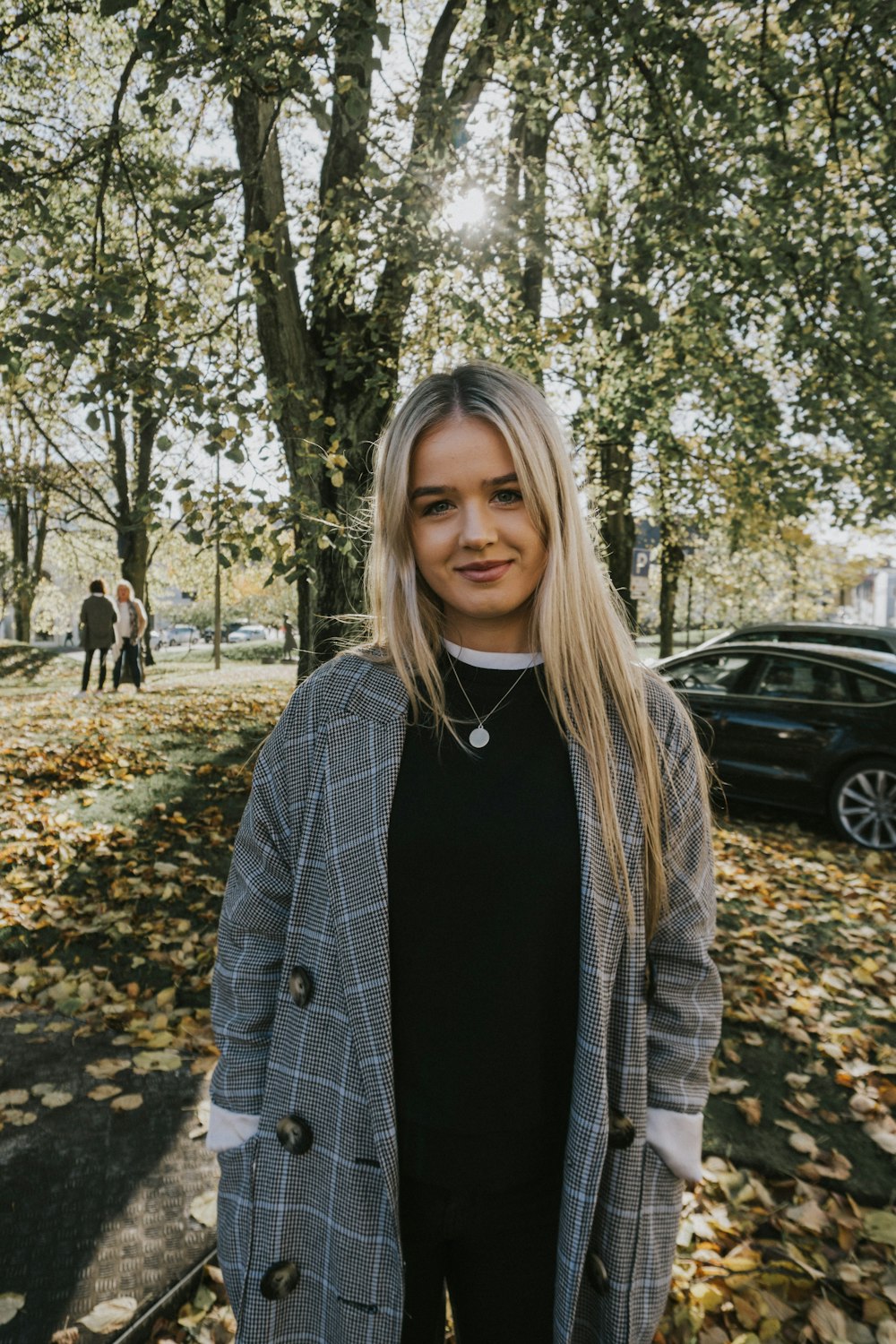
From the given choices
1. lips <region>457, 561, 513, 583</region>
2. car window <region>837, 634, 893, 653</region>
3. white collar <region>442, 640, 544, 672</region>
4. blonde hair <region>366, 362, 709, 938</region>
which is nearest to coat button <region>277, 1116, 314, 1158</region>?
blonde hair <region>366, 362, 709, 938</region>

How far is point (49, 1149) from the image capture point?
3.21 m

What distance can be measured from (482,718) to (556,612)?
0.24 metres

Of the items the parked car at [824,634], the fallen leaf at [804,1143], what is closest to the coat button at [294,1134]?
the fallen leaf at [804,1143]

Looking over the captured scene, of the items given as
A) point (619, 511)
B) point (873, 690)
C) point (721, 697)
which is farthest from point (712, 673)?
point (619, 511)

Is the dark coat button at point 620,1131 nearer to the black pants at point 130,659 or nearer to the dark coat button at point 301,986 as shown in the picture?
the dark coat button at point 301,986

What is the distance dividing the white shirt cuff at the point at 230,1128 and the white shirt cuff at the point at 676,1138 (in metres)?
0.72

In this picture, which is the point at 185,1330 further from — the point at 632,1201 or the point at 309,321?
the point at 309,321

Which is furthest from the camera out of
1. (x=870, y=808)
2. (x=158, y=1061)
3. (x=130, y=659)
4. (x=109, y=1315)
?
(x=130, y=659)

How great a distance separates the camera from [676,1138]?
1573mm

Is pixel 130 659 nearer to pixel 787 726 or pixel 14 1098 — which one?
pixel 787 726

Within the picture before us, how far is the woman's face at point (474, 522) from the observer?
1.62 m

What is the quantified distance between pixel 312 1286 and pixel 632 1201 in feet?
2.00

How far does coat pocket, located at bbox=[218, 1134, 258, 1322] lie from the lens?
5.18 ft

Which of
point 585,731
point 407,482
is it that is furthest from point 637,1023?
point 407,482
